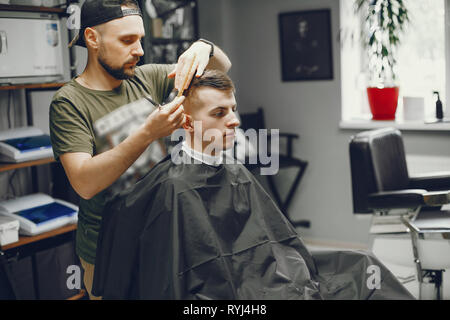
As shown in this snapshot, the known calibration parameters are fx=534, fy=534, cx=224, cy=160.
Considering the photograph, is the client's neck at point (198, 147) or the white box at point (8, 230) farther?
the white box at point (8, 230)

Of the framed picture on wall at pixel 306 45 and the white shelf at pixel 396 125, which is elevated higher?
the framed picture on wall at pixel 306 45

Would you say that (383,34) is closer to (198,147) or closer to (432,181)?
(432,181)

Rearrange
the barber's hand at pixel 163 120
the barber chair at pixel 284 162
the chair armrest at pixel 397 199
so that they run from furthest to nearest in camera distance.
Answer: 1. the barber chair at pixel 284 162
2. the chair armrest at pixel 397 199
3. the barber's hand at pixel 163 120

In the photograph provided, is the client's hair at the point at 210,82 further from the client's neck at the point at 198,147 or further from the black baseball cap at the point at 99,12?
the black baseball cap at the point at 99,12

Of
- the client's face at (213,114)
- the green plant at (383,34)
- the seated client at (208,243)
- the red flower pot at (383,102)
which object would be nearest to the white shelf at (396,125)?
the red flower pot at (383,102)

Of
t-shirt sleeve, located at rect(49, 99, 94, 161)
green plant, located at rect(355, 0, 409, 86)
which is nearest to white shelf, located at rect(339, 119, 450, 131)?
green plant, located at rect(355, 0, 409, 86)

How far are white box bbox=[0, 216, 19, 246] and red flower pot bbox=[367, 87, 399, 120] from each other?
237 centimetres

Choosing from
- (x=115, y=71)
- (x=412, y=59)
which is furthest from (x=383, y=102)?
(x=115, y=71)

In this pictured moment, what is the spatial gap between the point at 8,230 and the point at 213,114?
1.30 m

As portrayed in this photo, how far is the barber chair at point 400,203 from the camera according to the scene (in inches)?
90.4

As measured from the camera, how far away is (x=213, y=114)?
147 cm

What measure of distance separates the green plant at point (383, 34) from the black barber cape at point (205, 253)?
2.18 metres
